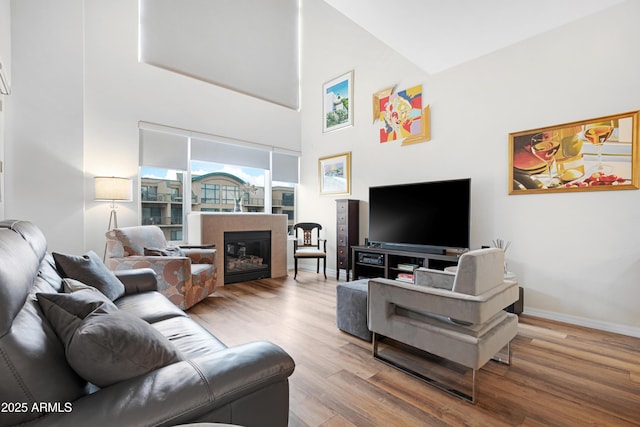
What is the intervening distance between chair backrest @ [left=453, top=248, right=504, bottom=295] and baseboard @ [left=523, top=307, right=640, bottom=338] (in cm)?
179

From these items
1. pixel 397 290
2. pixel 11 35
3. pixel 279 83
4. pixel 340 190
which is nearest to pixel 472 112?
pixel 340 190

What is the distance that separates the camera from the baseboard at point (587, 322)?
2510mm

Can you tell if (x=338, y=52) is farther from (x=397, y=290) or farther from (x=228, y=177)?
(x=397, y=290)

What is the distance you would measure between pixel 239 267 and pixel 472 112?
3.86 metres

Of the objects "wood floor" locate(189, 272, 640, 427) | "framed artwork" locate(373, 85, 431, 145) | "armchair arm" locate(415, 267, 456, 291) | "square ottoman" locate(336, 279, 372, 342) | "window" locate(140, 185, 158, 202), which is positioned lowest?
"wood floor" locate(189, 272, 640, 427)

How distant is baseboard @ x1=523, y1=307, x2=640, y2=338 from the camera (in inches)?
98.8

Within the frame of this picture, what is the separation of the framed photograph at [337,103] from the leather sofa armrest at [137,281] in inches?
145

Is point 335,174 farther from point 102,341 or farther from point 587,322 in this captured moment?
point 102,341

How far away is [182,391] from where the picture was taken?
799 mm

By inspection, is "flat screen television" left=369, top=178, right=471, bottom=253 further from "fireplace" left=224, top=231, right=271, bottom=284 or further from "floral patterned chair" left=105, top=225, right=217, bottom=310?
"floral patterned chair" left=105, top=225, right=217, bottom=310

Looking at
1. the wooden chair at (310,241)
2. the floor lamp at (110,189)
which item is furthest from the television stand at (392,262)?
the floor lamp at (110,189)

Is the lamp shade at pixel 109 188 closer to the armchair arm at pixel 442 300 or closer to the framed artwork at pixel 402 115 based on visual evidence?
the armchair arm at pixel 442 300

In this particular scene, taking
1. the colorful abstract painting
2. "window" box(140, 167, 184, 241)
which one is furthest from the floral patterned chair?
the colorful abstract painting

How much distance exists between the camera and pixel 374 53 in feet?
14.6
